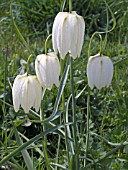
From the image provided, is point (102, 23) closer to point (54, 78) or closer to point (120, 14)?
point (120, 14)

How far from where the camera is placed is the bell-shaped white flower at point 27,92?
1.23m

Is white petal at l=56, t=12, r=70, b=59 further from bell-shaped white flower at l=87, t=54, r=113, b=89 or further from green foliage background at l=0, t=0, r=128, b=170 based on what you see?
green foliage background at l=0, t=0, r=128, b=170

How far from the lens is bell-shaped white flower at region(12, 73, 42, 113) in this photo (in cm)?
123

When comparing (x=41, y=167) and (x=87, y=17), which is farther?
(x=87, y=17)

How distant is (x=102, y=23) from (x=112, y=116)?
1.74 meters

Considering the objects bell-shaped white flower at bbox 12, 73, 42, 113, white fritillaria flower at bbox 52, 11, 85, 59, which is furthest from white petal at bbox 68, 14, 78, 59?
bell-shaped white flower at bbox 12, 73, 42, 113

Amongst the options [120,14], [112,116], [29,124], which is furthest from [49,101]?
[120,14]

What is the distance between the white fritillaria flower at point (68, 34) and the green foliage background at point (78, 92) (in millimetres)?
204

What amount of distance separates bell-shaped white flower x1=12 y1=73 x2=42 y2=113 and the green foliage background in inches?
1.8

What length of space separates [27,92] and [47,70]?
0.08m

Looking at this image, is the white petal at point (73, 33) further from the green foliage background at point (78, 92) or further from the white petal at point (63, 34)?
the green foliage background at point (78, 92)

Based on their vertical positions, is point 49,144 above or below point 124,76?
below

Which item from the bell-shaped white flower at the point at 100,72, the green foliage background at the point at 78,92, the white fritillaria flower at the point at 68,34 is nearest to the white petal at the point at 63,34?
the white fritillaria flower at the point at 68,34

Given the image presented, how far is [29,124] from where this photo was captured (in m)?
1.98
